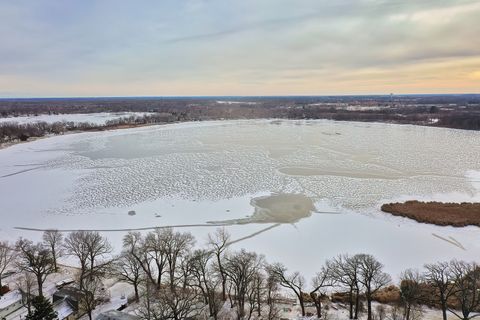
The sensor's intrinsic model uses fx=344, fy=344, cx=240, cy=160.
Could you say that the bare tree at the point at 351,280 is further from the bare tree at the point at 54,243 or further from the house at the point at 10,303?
the bare tree at the point at 54,243

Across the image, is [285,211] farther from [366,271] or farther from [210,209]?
[366,271]

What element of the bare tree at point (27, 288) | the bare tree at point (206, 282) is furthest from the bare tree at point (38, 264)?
the bare tree at point (206, 282)

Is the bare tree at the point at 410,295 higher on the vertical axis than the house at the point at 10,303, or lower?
higher

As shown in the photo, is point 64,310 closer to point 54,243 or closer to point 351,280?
point 54,243

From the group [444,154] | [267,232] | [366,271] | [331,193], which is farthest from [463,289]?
[444,154]

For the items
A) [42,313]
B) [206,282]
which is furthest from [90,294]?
[206,282]

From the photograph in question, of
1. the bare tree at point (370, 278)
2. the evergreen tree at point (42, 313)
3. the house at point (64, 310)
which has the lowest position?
the house at point (64, 310)

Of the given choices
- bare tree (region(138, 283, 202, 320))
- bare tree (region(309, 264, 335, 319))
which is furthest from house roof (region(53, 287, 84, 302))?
bare tree (region(309, 264, 335, 319))

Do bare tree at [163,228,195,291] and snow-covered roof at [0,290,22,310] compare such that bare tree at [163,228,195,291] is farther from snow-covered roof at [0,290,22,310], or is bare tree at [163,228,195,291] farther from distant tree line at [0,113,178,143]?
distant tree line at [0,113,178,143]
